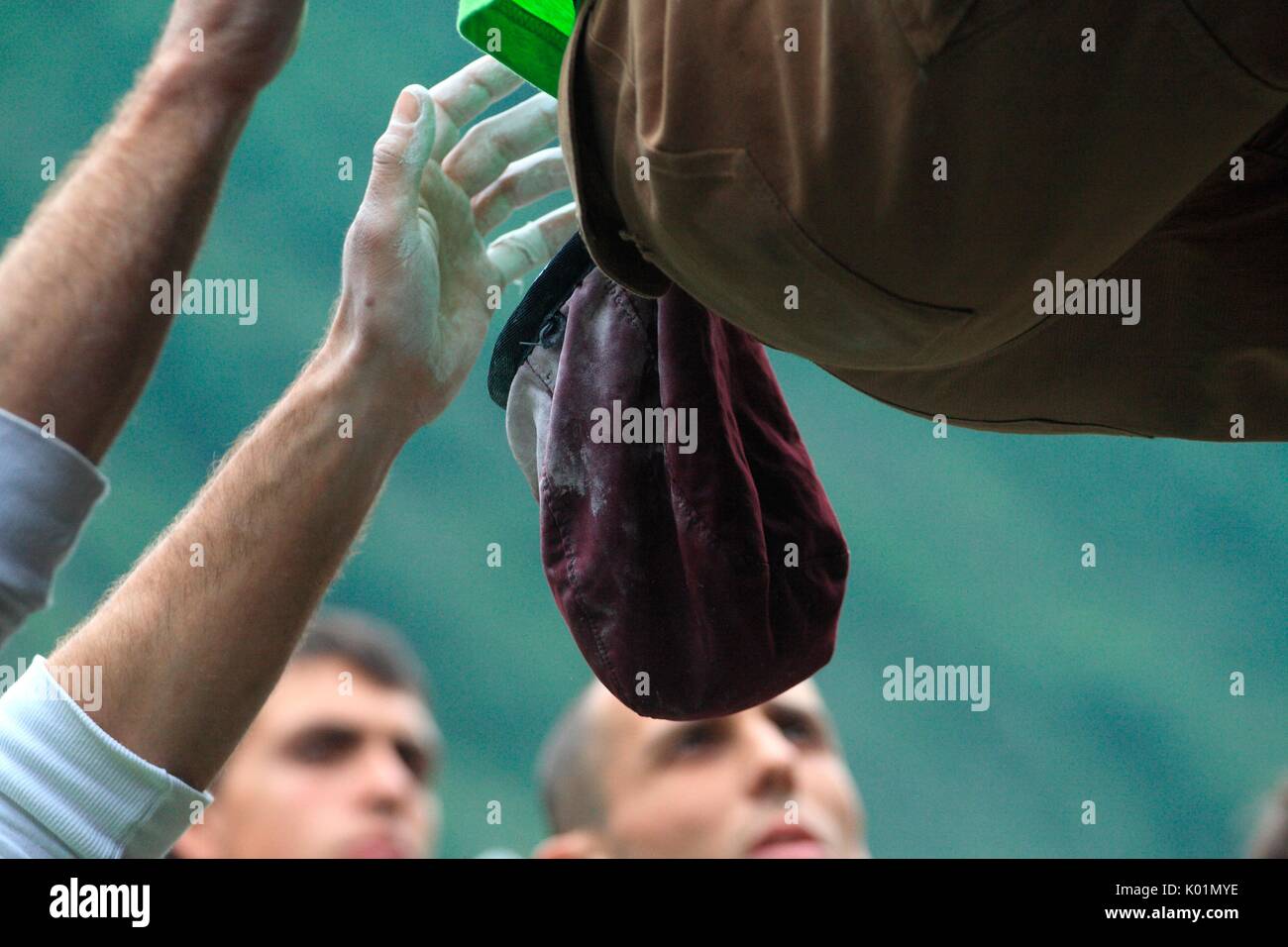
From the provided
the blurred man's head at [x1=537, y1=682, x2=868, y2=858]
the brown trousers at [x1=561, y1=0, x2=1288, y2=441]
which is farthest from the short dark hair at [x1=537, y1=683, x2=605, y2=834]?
the brown trousers at [x1=561, y1=0, x2=1288, y2=441]

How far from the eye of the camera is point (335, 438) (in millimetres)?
854

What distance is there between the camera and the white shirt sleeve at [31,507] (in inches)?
20.7

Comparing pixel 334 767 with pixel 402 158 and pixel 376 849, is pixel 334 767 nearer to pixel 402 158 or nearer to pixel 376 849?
pixel 376 849

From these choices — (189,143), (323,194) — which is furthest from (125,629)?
(323,194)

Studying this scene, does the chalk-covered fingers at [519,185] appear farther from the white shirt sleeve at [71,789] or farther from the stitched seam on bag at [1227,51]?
the stitched seam on bag at [1227,51]

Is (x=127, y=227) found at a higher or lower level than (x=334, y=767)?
higher

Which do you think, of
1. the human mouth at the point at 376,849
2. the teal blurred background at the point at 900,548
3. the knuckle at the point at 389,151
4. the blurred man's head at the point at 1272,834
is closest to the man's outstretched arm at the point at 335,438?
the knuckle at the point at 389,151

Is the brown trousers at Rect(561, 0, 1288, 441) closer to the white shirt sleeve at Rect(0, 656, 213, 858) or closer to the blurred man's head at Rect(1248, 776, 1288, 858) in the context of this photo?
the white shirt sleeve at Rect(0, 656, 213, 858)

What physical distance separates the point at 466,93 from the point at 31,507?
351 mm

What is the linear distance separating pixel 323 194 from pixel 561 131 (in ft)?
11.6

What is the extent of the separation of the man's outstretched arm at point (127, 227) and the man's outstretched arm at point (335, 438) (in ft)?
0.48

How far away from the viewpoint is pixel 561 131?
0.57 m

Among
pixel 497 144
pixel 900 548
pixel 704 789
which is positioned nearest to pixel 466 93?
pixel 497 144

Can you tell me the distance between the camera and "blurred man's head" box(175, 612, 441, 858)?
1.28 meters
